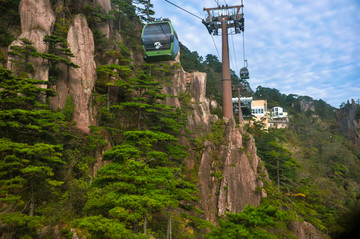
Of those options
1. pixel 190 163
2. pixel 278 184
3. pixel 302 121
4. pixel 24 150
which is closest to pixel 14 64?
pixel 24 150

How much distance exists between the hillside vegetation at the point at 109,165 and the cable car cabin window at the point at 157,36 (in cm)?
282


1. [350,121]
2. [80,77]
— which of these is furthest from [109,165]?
[350,121]

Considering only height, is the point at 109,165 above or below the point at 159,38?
below

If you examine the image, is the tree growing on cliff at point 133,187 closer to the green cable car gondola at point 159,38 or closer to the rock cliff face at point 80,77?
the rock cliff face at point 80,77

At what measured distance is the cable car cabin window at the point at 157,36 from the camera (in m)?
19.1

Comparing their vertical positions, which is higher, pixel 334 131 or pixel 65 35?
pixel 65 35

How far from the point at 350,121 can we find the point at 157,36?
64695 millimetres

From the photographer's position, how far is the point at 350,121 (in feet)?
202

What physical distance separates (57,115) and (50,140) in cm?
171

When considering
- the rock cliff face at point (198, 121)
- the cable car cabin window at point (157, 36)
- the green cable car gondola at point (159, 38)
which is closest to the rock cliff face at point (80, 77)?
the rock cliff face at point (198, 121)

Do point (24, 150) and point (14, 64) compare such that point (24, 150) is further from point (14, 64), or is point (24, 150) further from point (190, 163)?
point (190, 163)

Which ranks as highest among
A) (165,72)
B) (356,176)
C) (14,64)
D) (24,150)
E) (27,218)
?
(165,72)

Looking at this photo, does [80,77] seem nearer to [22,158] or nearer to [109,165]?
[22,158]

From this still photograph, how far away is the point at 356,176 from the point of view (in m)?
39.0
